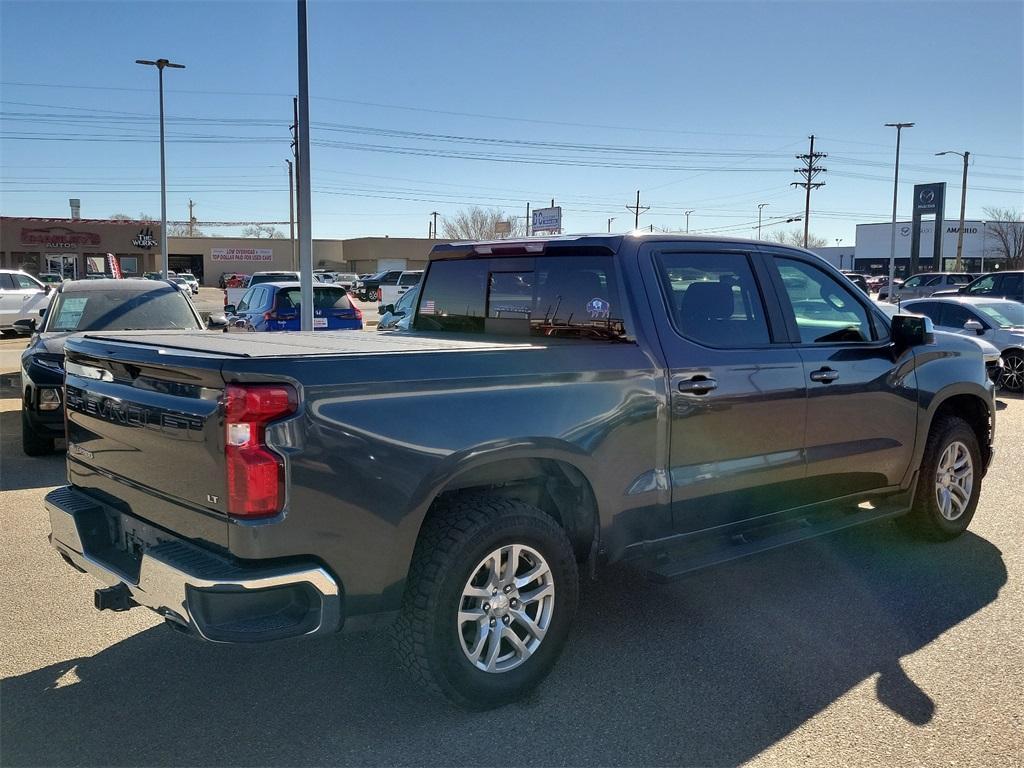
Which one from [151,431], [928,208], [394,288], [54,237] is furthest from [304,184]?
[928,208]

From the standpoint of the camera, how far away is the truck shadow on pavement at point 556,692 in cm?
318

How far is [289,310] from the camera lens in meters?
14.8

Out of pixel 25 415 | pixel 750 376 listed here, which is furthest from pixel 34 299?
pixel 750 376

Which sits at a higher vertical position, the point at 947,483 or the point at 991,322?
the point at 991,322

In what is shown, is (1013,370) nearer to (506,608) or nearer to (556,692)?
(556,692)

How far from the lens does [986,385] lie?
580cm

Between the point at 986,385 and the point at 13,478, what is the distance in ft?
Answer: 25.6

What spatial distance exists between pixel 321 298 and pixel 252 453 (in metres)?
12.9

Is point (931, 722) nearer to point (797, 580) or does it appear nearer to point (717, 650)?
point (717, 650)

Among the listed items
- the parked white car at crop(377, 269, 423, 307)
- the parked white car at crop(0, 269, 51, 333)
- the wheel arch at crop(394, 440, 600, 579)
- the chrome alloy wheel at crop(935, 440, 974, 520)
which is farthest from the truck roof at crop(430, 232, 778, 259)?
the parked white car at crop(377, 269, 423, 307)

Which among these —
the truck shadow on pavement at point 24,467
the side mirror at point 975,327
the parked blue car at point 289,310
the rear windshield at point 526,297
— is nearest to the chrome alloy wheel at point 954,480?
the rear windshield at point 526,297

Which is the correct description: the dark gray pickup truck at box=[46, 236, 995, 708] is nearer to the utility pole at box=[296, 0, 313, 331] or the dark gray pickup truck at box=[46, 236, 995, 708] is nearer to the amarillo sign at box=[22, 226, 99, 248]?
the utility pole at box=[296, 0, 313, 331]

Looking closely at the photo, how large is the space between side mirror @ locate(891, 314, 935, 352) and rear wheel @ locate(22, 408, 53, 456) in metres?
7.44

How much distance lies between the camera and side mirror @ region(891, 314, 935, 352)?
5.02m
